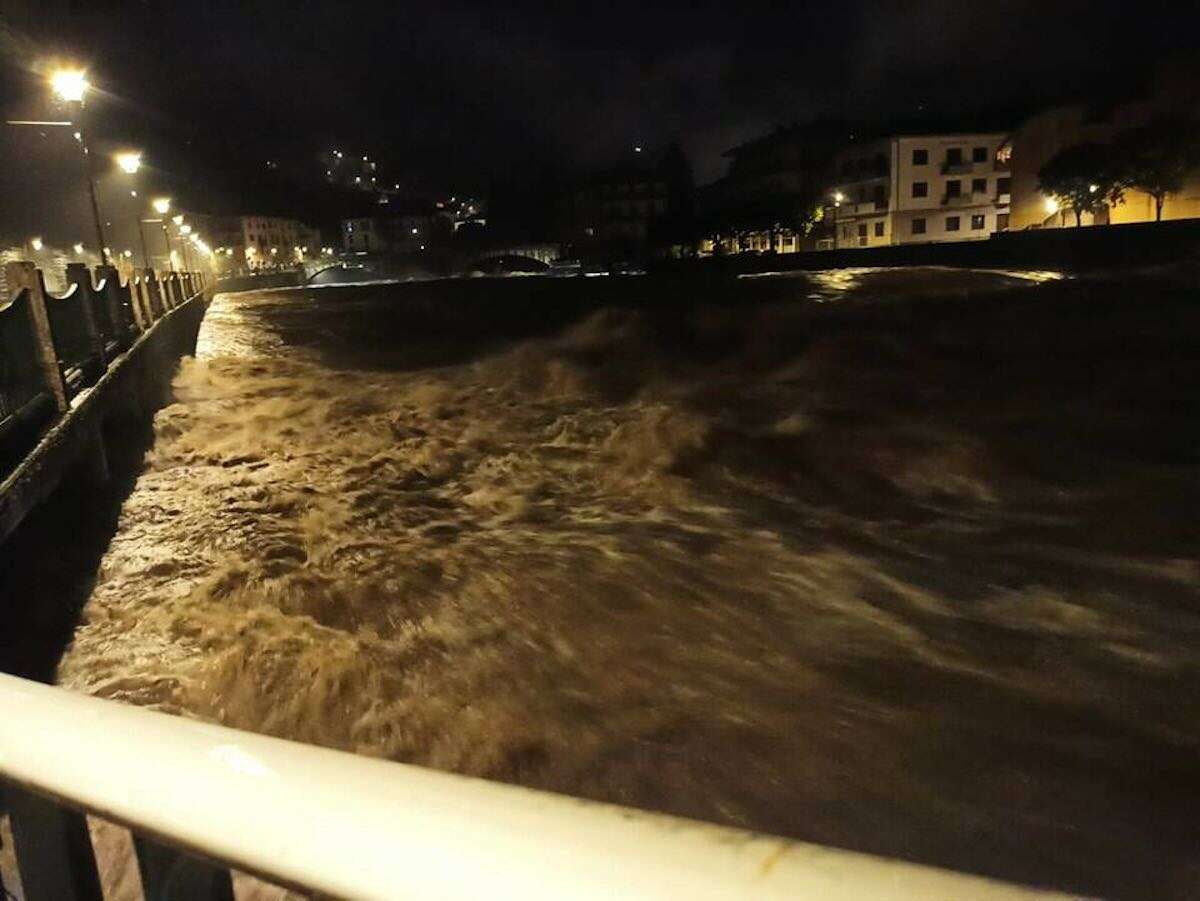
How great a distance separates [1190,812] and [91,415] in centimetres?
1006

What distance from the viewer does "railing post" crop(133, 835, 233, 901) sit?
124 cm

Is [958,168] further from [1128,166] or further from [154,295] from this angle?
[154,295]

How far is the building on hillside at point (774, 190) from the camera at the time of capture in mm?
64812

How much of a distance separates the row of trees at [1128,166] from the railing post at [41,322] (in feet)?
139

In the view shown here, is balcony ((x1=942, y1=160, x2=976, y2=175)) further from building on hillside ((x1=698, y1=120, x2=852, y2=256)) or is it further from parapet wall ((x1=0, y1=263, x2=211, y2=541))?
parapet wall ((x1=0, y1=263, x2=211, y2=541))

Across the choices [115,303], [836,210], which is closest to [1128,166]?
[836,210]

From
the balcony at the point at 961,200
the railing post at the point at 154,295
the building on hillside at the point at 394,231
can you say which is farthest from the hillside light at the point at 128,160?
the building on hillside at the point at 394,231

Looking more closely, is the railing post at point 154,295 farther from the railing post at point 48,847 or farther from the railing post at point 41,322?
the railing post at point 48,847

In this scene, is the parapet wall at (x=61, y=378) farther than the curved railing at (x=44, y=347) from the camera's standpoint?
No

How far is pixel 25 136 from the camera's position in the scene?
41750mm

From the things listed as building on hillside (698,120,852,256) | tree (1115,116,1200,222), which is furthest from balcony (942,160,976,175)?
tree (1115,116,1200,222)

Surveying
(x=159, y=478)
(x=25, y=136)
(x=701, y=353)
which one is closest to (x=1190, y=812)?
(x=159, y=478)

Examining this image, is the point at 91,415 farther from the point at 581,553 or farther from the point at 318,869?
the point at 318,869

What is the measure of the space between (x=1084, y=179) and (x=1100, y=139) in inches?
240
